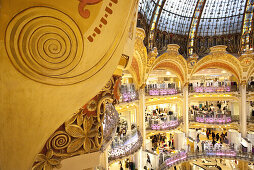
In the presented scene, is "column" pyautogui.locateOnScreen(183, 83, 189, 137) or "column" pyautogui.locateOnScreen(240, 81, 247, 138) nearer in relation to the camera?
"column" pyautogui.locateOnScreen(240, 81, 247, 138)

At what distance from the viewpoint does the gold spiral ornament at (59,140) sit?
6.21ft

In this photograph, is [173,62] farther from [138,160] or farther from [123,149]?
[123,149]

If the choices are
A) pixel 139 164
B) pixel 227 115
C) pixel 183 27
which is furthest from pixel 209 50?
pixel 139 164

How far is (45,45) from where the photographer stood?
65.2 inches

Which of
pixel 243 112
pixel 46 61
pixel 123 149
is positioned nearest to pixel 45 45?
pixel 46 61

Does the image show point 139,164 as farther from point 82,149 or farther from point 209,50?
point 209,50

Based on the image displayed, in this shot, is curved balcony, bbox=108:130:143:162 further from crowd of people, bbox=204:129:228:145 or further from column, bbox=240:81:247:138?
column, bbox=240:81:247:138

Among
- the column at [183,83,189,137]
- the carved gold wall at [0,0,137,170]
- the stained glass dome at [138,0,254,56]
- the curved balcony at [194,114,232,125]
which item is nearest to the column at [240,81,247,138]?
the curved balcony at [194,114,232,125]

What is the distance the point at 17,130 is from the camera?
65.7 inches

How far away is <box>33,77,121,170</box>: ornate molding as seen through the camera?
6.19 ft

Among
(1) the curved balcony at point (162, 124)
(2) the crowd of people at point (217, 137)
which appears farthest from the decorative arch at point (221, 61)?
(2) the crowd of people at point (217, 137)

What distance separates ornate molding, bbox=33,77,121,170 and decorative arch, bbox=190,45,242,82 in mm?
19128

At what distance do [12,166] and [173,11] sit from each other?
18.2 metres

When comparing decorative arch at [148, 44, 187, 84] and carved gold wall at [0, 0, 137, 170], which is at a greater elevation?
decorative arch at [148, 44, 187, 84]
